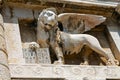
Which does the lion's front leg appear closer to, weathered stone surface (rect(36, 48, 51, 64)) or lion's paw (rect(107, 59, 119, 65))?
weathered stone surface (rect(36, 48, 51, 64))

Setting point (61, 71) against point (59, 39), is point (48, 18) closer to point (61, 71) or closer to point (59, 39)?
point (59, 39)

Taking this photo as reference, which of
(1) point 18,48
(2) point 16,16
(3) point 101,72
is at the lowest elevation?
(3) point 101,72

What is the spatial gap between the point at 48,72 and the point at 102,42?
1.75 metres

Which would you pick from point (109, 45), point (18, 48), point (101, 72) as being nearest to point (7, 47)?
point (18, 48)

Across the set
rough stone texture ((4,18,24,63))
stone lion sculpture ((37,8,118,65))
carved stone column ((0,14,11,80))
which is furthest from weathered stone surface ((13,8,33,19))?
carved stone column ((0,14,11,80))

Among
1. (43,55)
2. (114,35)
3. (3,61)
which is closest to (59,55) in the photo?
(43,55)

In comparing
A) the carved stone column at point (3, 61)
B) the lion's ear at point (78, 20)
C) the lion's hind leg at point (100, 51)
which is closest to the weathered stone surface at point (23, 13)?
the lion's ear at point (78, 20)

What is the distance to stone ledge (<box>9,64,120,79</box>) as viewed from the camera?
582 centimetres

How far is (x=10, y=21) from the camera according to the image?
21.9 ft

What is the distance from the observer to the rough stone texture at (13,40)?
6.09 metres

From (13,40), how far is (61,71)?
1.03 m

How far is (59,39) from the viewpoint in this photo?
6613 millimetres

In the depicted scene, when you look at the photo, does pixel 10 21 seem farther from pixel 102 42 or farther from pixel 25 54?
pixel 102 42

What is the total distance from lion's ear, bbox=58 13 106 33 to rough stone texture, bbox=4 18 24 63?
89cm
